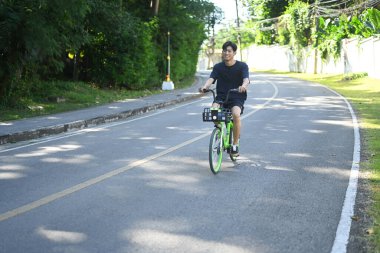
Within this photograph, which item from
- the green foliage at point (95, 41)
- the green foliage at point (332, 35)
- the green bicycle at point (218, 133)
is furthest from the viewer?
the green foliage at point (332, 35)

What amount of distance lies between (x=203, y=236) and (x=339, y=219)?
155 centimetres

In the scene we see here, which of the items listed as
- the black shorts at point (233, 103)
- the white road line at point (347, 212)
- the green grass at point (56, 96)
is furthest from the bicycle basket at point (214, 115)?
the green grass at point (56, 96)

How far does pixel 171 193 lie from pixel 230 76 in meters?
2.49

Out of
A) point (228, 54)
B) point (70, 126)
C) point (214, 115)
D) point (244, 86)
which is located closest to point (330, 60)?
point (70, 126)

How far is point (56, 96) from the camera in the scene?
19.0 metres

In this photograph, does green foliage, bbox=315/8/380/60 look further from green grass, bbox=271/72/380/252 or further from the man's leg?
the man's leg

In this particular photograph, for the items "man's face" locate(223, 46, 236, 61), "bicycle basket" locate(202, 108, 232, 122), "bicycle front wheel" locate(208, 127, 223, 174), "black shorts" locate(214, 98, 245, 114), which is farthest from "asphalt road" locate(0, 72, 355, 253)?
"man's face" locate(223, 46, 236, 61)

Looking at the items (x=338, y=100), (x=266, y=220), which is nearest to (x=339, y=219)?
(x=266, y=220)

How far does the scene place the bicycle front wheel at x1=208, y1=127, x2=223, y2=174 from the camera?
7.12 metres

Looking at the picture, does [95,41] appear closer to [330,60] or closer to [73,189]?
[73,189]

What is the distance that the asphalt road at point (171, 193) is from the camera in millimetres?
4480

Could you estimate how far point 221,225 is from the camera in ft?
16.0

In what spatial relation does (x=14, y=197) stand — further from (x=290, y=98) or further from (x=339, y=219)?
(x=290, y=98)

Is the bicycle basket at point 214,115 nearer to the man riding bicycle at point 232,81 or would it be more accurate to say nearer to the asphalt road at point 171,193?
the man riding bicycle at point 232,81
